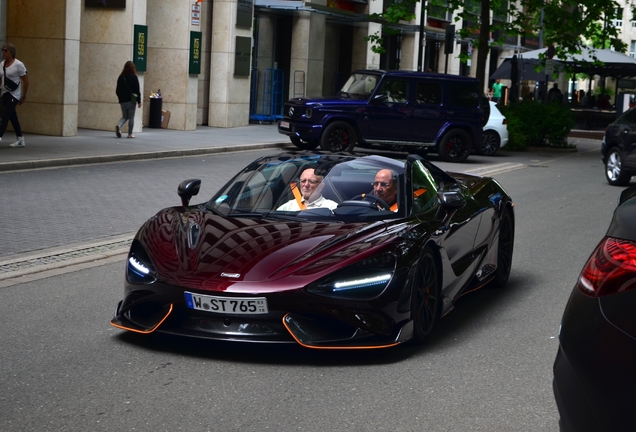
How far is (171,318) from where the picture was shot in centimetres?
590

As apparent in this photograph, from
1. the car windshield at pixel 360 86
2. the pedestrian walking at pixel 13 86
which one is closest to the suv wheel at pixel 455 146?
the car windshield at pixel 360 86

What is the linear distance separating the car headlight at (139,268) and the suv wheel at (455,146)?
57.8 feet

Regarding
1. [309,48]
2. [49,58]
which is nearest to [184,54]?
[49,58]

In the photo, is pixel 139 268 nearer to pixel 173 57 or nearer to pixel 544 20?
pixel 173 57

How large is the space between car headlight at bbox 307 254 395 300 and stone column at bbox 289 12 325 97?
29.7 metres

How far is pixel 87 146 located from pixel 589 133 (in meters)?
25.2

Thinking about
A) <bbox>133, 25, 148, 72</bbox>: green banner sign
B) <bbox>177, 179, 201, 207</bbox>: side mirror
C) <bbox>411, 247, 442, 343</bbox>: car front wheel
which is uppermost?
<bbox>133, 25, 148, 72</bbox>: green banner sign

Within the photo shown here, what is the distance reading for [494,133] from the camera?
2666 cm

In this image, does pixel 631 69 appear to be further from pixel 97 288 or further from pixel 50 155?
pixel 97 288

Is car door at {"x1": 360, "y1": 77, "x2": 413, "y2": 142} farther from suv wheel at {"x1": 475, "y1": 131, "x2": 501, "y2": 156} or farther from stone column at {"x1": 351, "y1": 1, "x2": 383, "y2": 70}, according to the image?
stone column at {"x1": 351, "y1": 1, "x2": 383, "y2": 70}

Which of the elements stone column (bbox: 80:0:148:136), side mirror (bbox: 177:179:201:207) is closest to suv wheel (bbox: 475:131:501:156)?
stone column (bbox: 80:0:148:136)

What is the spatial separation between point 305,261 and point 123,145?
16083 millimetres

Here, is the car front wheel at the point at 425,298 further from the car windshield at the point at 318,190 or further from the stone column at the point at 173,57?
the stone column at the point at 173,57

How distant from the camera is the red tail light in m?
3.12
